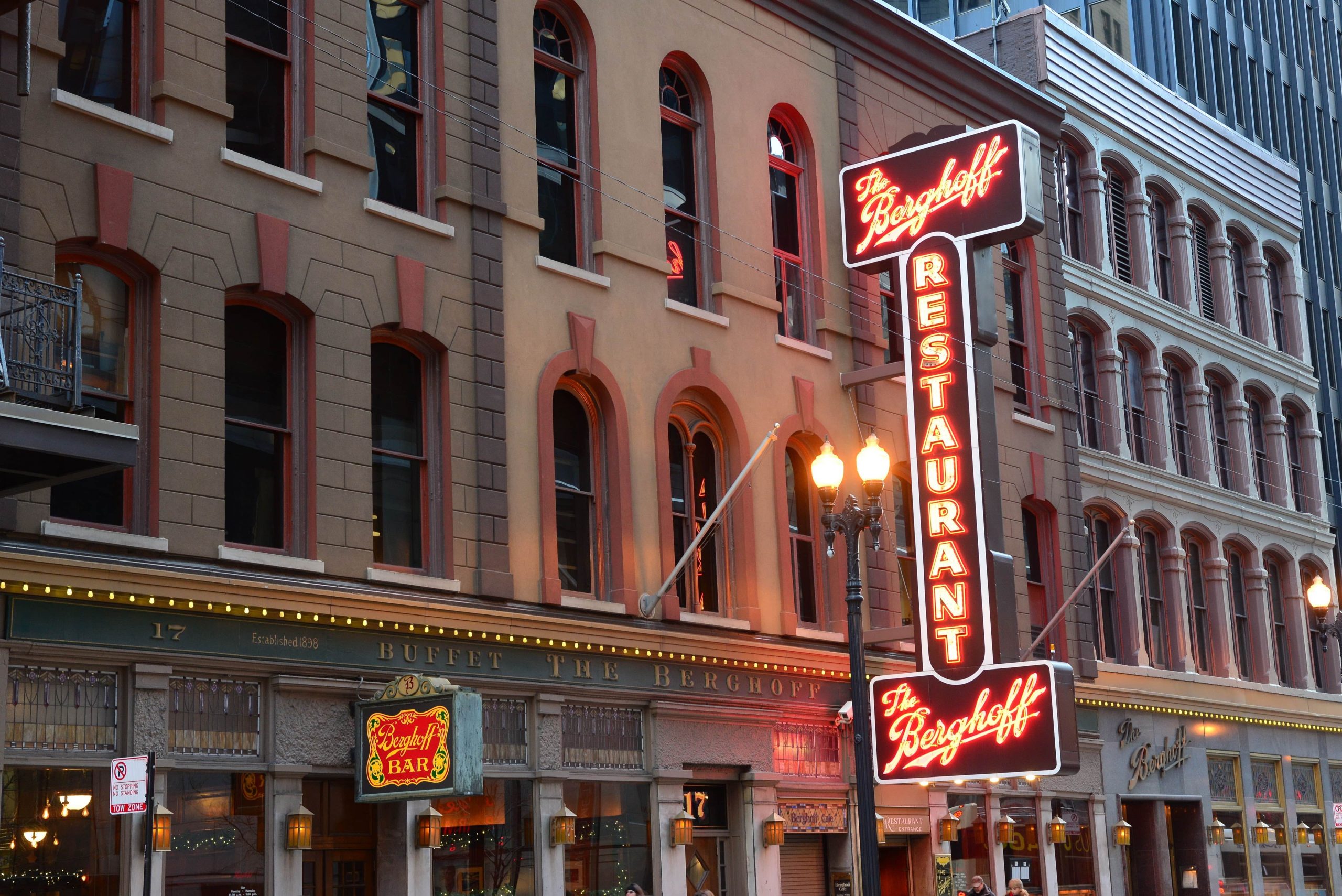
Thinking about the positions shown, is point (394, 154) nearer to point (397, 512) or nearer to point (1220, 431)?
point (397, 512)

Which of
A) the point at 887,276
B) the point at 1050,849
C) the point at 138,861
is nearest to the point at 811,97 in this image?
the point at 887,276

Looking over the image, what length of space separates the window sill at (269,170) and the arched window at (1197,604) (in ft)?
77.8

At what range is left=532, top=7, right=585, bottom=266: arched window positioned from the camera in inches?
939

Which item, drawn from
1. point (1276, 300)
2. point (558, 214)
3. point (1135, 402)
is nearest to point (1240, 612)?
point (1135, 402)

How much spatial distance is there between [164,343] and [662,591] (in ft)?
25.1

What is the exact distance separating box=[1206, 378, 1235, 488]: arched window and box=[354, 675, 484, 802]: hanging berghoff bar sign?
85.8 ft

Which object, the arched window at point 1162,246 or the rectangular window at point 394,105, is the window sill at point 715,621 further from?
the arched window at point 1162,246

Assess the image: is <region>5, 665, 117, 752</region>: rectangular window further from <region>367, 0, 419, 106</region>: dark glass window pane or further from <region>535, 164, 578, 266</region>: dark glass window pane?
<region>535, 164, 578, 266</region>: dark glass window pane

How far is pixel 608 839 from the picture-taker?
892 inches

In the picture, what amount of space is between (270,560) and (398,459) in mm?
2770

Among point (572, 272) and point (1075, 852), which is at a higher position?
point (572, 272)

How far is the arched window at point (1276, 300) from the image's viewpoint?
148 ft

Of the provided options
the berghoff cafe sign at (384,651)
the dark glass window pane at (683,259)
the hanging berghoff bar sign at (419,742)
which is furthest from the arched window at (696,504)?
the hanging berghoff bar sign at (419,742)

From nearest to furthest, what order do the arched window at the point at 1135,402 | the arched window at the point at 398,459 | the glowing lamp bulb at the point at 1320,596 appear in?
the arched window at the point at 398,459 < the glowing lamp bulb at the point at 1320,596 < the arched window at the point at 1135,402
